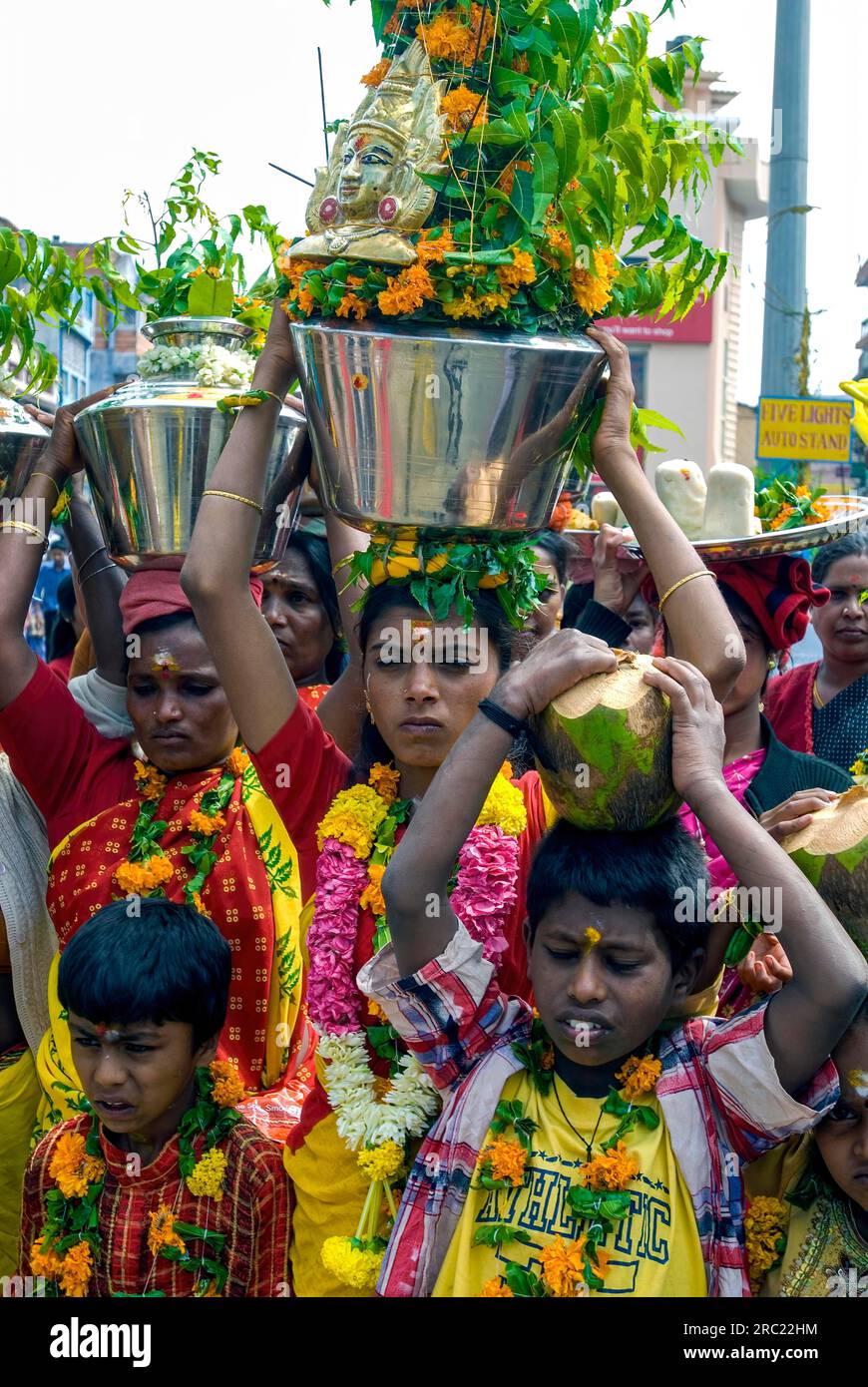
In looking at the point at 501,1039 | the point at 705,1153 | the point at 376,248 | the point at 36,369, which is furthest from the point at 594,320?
the point at 36,369

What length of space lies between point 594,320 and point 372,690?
35.9 inches

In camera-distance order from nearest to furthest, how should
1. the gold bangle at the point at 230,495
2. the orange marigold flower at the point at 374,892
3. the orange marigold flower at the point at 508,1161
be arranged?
the orange marigold flower at the point at 508,1161 → the orange marigold flower at the point at 374,892 → the gold bangle at the point at 230,495

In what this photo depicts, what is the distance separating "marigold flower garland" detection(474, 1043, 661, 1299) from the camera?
2572 millimetres

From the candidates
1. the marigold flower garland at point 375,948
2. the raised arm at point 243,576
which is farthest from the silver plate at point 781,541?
the raised arm at point 243,576

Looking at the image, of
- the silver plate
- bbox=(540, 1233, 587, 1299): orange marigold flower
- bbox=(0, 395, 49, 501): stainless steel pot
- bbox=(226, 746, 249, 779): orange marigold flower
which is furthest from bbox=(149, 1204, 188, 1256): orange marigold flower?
the silver plate

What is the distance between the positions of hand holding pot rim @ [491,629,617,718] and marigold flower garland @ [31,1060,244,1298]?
1.25 meters

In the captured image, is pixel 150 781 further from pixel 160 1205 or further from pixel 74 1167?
pixel 160 1205

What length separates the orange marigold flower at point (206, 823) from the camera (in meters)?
3.82

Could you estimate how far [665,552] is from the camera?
3.10 metres

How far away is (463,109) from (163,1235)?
2374 millimetres

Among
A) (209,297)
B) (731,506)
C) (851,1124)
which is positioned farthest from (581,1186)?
(209,297)

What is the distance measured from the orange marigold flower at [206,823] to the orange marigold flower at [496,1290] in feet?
5.05

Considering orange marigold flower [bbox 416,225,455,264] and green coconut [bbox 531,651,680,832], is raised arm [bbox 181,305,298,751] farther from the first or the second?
green coconut [bbox 531,651,680,832]

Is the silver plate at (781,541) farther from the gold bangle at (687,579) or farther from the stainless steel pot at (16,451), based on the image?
the stainless steel pot at (16,451)
